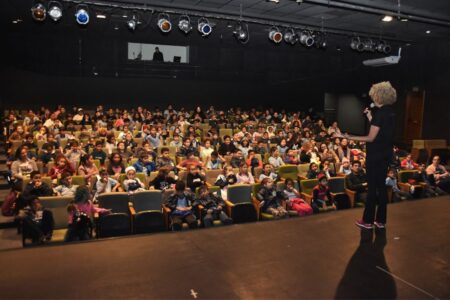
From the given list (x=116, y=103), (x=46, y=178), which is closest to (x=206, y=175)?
(x=46, y=178)

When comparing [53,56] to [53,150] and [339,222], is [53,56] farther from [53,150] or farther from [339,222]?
[339,222]

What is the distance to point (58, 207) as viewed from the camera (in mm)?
5035

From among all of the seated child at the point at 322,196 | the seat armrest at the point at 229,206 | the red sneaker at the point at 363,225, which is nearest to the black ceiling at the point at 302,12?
the seated child at the point at 322,196

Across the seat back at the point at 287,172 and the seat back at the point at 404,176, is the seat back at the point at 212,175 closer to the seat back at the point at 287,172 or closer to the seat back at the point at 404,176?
the seat back at the point at 287,172

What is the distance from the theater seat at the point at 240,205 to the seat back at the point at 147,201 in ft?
3.42

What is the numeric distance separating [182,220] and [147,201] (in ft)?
2.00

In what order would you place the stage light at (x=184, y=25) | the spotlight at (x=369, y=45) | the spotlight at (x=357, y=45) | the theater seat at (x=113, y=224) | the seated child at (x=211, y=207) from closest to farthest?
1. the theater seat at (x=113, y=224)
2. the seated child at (x=211, y=207)
3. the stage light at (x=184, y=25)
4. the spotlight at (x=357, y=45)
5. the spotlight at (x=369, y=45)

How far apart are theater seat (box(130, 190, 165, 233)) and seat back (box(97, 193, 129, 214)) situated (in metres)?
0.12

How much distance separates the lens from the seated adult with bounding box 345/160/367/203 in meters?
6.55

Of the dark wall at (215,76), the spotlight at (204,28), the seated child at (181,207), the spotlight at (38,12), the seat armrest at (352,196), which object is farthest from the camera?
the dark wall at (215,76)

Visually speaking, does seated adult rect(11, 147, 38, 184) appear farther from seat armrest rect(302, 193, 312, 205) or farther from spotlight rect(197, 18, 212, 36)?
seat armrest rect(302, 193, 312, 205)

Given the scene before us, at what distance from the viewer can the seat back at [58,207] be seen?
4957mm

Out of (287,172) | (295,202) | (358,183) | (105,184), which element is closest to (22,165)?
(105,184)

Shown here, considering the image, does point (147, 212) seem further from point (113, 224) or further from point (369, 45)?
point (369, 45)
